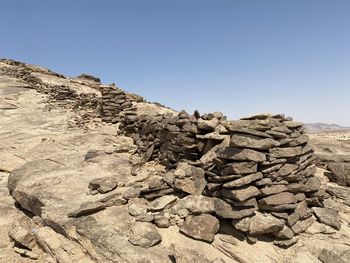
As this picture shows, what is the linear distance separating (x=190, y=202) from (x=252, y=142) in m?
2.52

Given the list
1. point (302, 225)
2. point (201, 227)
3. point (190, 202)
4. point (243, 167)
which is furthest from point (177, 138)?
point (302, 225)

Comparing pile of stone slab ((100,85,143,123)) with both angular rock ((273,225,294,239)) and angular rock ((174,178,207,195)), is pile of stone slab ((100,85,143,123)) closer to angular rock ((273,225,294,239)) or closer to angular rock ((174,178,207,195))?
angular rock ((174,178,207,195))

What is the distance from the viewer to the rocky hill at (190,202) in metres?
7.42

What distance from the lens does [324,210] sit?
8898mm

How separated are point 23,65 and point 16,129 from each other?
83.6 feet

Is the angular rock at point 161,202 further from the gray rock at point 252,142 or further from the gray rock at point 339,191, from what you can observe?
the gray rock at point 339,191

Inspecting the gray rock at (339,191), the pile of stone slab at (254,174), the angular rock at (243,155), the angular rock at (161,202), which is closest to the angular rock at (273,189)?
the pile of stone slab at (254,174)

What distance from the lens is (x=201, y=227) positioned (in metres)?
7.61

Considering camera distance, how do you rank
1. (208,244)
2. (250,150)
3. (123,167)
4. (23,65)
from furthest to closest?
(23,65), (123,167), (250,150), (208,244)

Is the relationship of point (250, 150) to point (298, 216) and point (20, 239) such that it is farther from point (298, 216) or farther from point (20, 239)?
point (20, 239)

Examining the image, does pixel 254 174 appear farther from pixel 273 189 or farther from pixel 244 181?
pixel 273 189

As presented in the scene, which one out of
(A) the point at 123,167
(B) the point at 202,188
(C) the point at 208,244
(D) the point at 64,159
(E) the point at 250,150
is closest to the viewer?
(C) the point at 208,244

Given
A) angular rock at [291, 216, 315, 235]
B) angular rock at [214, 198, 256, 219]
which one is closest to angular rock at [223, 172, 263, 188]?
angular rock at [214, 198, 256, 219]

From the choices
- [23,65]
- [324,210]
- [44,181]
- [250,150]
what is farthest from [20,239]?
[23,65]
